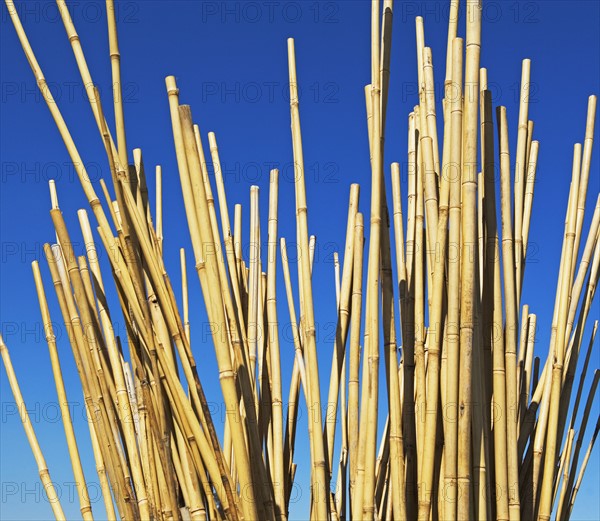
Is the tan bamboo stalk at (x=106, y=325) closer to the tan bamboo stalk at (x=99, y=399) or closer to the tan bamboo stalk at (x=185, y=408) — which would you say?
the tan bamboo stalk at (x=99, y=399)

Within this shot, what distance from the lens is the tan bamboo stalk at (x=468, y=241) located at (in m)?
1.06

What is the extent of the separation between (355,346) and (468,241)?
23cm

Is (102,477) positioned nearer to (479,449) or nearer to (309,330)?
(309,330)

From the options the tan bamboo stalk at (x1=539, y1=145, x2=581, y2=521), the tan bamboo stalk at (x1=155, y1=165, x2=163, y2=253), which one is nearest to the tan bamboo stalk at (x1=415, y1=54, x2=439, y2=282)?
the tan bamboo stalk at (x1=539, y1=145, x2=581, y2=521)

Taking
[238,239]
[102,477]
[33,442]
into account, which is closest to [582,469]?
[238,239]

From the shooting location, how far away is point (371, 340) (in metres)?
1.12

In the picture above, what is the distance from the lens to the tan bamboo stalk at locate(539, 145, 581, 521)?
1212 millimetres

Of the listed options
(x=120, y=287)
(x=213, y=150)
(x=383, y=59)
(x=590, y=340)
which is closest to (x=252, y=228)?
(x=213, y=150)

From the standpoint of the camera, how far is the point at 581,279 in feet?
4.36

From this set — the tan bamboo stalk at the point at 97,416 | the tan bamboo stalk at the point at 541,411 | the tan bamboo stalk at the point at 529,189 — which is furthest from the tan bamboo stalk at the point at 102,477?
the tan bamboo stalk at the point at 529,189

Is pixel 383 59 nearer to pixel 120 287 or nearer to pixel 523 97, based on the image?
pixel 523 97

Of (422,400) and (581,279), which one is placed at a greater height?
(581,279)

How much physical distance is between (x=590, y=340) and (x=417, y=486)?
0.54 metres

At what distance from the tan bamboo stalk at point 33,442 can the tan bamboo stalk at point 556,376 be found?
801mm
